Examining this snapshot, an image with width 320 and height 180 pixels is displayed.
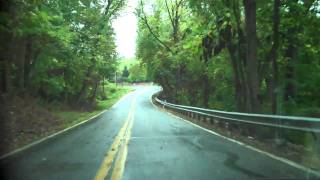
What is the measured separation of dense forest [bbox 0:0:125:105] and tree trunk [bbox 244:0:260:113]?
7.32 m

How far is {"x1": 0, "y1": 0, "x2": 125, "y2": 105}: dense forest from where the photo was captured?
774 inches

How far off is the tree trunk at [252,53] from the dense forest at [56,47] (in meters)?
7.32

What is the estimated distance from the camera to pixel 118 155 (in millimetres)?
12250

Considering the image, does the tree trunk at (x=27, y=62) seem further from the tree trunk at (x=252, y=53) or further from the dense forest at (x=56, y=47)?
the tree trunk at (x=252, y=53)

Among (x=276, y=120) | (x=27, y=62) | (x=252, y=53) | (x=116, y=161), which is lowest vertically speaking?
(x=116, y=161)

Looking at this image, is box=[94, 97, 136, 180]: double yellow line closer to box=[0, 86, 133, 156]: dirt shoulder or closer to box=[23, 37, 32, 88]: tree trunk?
box=[0, 86, 133, 156]: dirt shoulder

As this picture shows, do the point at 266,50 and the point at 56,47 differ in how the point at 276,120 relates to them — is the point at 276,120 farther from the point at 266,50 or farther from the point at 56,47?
the point at 56,47

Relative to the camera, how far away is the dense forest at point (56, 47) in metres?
19.7

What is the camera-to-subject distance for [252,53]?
18.6 meters

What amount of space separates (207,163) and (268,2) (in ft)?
36.9

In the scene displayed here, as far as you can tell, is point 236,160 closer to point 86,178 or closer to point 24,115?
point 86,178

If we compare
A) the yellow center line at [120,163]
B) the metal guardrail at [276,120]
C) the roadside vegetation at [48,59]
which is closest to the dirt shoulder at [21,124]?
the roadside vegetation at [48,59]

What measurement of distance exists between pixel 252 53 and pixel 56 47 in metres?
17.1

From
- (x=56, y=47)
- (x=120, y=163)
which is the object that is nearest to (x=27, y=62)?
(x=56, y=47)
